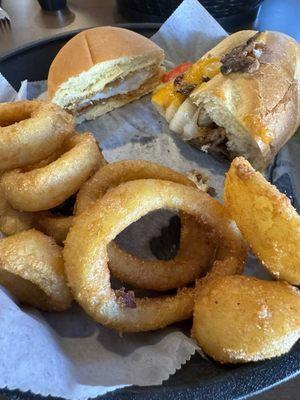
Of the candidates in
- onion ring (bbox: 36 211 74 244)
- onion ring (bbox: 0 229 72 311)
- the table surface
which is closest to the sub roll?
onion ring (bbox: 36 211 74 244)

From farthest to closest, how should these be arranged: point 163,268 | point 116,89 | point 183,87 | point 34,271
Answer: point 116,89 → point 183,87 → point 163,268 → point 34,271

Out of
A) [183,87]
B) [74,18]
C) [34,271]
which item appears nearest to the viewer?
[34,271]

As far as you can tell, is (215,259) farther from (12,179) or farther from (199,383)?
(12,179)

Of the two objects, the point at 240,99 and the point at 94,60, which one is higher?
the point at 94,60

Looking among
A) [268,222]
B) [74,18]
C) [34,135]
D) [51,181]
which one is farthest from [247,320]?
[74,18]

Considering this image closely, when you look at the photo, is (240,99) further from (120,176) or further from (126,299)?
(126,299)

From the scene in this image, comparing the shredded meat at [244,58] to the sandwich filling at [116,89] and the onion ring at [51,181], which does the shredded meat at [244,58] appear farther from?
the onion ring at [51,181]

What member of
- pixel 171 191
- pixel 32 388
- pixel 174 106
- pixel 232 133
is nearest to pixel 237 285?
pixel 171 191
